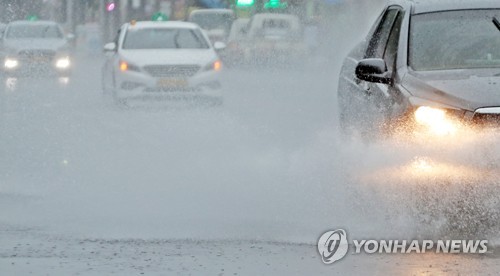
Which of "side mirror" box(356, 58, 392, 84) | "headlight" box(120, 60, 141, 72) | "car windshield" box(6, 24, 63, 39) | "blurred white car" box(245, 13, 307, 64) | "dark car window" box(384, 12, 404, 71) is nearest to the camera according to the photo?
"side mirror" box(356, 58, 392, 84)

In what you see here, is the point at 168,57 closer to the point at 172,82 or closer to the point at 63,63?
the point at 172,82

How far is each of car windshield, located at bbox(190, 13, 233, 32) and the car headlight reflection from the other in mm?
39293

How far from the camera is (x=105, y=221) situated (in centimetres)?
1012

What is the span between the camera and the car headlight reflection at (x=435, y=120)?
9391 mm

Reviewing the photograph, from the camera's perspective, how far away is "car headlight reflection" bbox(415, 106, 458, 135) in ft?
30.8

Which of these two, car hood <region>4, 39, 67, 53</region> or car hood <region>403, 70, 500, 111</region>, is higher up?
car hood <region>403, 70, 500, 111</region>

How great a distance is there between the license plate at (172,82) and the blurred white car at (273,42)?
781 inches

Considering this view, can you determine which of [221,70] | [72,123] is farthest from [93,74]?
[72,123]

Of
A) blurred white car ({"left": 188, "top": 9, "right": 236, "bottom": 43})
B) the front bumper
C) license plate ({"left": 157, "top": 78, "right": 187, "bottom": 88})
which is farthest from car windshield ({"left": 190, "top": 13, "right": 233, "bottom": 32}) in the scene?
license plate ({"left": 157, "top": 78, "right": 187, "bottom": 88})

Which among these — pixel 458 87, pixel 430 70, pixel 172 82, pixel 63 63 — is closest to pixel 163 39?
pixel 172 82

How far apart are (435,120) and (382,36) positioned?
221 centimetres

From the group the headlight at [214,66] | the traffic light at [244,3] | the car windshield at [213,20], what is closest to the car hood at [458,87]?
the headlight at [214,66]

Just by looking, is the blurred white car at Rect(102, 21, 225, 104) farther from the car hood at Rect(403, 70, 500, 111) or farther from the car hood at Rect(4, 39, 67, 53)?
the car hood at Rect(403, 70, 500, 111)

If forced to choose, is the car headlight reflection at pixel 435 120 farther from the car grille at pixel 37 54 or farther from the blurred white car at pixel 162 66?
the car grille at pixel 37 54
